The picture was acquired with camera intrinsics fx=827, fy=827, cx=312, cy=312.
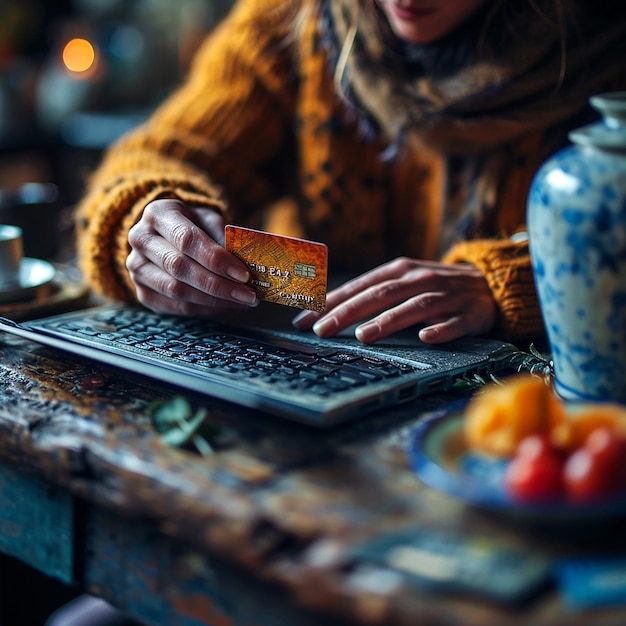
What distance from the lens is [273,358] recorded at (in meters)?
0.70

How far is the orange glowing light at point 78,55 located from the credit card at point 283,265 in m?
1.93

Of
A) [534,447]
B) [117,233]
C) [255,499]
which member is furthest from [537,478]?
[117,233]

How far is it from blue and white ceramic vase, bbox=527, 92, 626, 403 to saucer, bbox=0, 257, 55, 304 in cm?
58

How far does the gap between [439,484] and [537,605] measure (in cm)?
9

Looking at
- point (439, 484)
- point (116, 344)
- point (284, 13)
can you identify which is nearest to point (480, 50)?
point (284, 13)

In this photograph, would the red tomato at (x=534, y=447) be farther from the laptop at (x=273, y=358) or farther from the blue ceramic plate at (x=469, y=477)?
the laptop at (x=273, y=358)

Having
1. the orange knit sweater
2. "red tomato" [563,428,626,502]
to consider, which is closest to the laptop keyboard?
"red tomato" [563,428,626,502]

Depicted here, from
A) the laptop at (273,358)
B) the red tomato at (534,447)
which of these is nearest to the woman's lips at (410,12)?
the laptop at (273,358)

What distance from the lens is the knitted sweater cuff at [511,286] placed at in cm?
83

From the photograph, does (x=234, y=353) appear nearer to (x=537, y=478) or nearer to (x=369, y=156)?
(x=537, y=478)

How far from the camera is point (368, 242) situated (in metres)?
1.31

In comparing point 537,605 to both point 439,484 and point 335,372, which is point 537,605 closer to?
point 439,484

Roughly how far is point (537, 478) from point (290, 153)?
0.98 m

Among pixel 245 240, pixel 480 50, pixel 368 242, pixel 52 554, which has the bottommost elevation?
pixel 52 554
